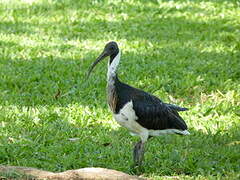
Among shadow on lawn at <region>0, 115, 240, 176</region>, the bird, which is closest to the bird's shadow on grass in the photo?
shadow on lawn at <region>0, 115, 240, 176</region>

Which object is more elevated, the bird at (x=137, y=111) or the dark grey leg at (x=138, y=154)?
the bird at (x=137, y=111)

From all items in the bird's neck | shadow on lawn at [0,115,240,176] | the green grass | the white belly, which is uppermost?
the bird's neck

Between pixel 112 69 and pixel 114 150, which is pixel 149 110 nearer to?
pixel 112 69

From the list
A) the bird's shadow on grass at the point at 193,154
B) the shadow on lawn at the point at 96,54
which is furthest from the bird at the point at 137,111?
the shadow on lawn at the point at 96,54

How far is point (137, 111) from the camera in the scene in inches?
282

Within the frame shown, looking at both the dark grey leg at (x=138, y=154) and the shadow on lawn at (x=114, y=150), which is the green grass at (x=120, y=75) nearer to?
the shadow on lawn at (x=114, y=150)

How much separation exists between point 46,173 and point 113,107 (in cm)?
118

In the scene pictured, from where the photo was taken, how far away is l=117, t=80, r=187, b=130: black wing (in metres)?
7.17

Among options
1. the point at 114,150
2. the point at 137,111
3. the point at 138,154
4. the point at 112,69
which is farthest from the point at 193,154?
the point at 112,69

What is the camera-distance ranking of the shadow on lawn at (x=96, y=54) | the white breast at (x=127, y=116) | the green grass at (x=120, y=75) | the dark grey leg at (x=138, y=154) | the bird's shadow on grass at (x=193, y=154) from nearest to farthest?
the white breast at (x=127, y=116), the dark grey leg at (x=138, y=154), the bird's shadow on grass at (x=193, y=154), the green grass at (x=120, y=75), the shadow on lawn at (x=96, y=54)

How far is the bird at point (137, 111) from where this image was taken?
281 inches

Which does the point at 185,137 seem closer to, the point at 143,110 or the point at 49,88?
the point at 143,110

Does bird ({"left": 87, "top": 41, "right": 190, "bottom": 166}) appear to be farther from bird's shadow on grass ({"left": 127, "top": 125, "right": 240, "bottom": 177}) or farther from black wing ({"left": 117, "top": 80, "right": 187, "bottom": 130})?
bird's shadow on grass ({"left": 127, "top": 125, "right": 240, "bottom": 177})

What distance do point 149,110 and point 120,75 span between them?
3.32 metres
